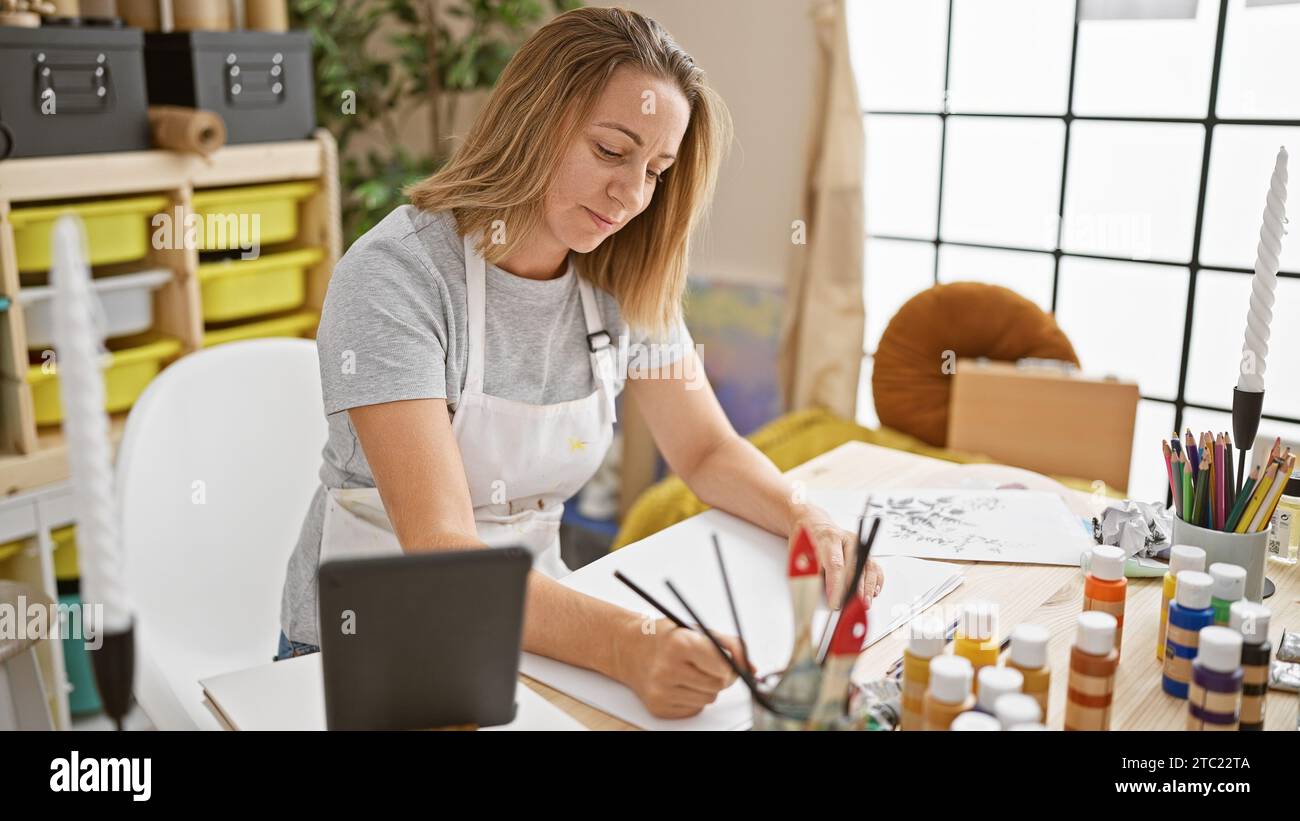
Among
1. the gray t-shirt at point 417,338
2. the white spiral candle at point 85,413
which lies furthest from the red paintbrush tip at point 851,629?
the gray t-shirt at point 417,338

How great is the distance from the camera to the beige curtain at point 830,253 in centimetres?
266

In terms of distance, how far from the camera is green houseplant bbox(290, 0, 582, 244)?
2814 mm

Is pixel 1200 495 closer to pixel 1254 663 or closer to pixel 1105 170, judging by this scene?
pixel 1254 663

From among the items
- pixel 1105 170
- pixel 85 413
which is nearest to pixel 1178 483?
pixel 85 413

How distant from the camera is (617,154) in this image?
1.24 m

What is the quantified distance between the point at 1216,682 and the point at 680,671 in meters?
0.41

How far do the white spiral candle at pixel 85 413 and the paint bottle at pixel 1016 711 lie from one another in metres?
0.56

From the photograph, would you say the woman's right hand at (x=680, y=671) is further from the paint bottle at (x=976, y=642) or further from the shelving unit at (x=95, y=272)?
the shelving unit at (x=95, y=272)

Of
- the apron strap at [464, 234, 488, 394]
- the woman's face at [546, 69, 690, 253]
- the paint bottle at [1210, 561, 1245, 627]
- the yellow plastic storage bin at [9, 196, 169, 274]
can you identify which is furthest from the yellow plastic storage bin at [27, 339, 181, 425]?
the paint bottle at [1210, 561, 1245, 627]

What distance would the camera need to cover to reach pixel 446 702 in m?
0.77

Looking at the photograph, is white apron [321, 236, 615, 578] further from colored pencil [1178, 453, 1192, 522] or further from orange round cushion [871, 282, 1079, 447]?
orange round cushion [871, 282, 1079, 447]

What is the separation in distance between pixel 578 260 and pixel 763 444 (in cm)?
114
